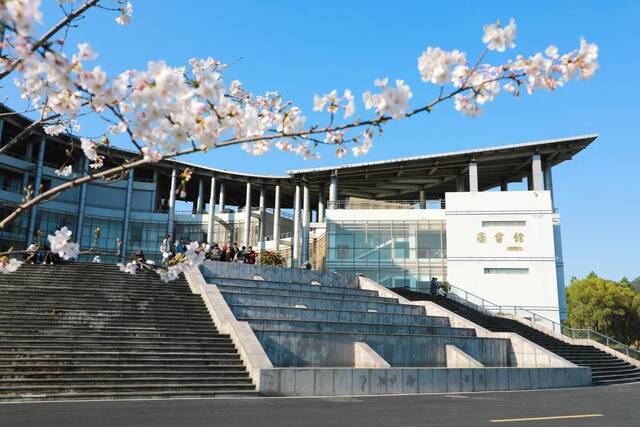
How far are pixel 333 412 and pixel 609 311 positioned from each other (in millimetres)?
54222

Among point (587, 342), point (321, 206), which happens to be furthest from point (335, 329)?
A: point (321, 206)

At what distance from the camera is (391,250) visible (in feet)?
135

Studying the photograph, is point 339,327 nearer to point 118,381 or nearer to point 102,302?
point 118,381

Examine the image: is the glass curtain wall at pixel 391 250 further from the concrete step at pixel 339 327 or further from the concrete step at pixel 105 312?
the concrete step at pixel 105 312

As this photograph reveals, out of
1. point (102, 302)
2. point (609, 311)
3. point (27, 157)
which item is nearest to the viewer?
point (102, 302)

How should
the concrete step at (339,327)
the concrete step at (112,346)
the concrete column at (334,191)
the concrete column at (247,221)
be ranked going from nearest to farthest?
1. the concrete step at (112,346)
2. the concrete step at (339,327)
3. the concrete column at (334,191)
4. the concrete column at (247,221)

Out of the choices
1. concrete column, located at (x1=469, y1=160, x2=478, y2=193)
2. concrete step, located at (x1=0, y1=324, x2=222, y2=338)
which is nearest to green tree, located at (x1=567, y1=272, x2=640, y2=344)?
concrete column, located at (x1=469, y1=160, x2=478, y2=193)

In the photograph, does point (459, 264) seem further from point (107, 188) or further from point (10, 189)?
point (10, 189)

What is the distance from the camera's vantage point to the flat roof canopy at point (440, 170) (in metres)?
41.2

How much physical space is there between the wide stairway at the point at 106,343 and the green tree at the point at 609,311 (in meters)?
50.1

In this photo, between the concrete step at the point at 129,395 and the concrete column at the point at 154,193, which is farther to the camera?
the concrete column at the point at 154,193

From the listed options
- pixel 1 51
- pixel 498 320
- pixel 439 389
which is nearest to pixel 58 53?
pixel 1 51

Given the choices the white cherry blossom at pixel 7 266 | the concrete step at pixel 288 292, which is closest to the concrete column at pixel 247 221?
the concrete step at pixel 288 292

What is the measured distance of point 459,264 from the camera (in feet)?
126
